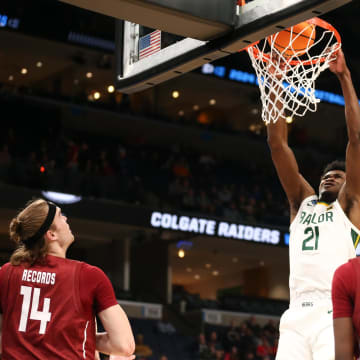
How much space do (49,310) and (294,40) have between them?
307 centimetres

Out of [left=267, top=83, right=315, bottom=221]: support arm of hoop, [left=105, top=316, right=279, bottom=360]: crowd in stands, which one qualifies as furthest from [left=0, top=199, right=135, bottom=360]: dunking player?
[left=105, top=316, right=279, bottom=360]: crowd in stands

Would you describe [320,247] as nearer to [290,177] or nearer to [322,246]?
[322,246]

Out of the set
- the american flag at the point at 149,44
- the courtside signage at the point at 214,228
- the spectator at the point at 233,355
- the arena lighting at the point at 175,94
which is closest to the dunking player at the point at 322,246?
the american flag at the point at 149,44

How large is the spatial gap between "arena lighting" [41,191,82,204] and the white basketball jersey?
13835 mm

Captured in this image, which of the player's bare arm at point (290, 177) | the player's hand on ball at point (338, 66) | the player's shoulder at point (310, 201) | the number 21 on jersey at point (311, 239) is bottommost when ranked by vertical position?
the number 21 on jersey at point (311, 239)

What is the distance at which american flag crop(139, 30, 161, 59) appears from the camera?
479cm

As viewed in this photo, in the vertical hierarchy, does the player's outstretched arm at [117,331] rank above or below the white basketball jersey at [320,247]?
below

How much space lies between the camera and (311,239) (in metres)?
4.72

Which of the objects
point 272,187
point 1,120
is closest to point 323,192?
point 1,120

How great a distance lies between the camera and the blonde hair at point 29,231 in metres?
3.11

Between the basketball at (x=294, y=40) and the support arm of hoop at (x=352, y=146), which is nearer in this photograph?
the support arm of hoop at (x=352, y=146)

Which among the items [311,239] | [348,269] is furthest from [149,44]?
[348,269]

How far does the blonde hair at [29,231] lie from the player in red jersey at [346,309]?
119 centimetres

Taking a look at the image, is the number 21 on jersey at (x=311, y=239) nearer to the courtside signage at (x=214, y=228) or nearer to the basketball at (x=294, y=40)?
the basketball at (x=294, y=40)
